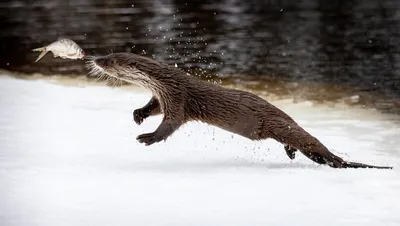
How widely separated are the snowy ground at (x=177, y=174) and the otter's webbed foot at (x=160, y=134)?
0.43 ft

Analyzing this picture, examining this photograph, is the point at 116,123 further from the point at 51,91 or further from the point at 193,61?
the point at 193,61

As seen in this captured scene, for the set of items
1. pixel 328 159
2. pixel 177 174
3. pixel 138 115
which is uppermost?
pixel 138 115

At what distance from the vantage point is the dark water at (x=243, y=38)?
6.92 meters

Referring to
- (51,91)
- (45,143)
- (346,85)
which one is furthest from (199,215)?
(346,85)

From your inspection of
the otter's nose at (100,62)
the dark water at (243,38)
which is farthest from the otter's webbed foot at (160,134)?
the dark water at (243,38)

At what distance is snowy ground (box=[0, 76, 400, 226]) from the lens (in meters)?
2.99

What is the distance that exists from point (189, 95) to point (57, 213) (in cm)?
113

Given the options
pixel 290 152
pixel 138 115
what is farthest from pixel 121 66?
pixel 290 152

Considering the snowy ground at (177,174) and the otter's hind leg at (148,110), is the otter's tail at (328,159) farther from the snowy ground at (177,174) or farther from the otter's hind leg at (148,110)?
the otter's hind leg at (148,110)

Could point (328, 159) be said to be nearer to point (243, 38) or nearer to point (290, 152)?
point (290, 152)

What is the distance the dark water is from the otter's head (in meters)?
2.30

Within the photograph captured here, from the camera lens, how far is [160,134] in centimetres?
369

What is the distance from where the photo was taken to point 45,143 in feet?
13.7

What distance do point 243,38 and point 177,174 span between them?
16.6ft
